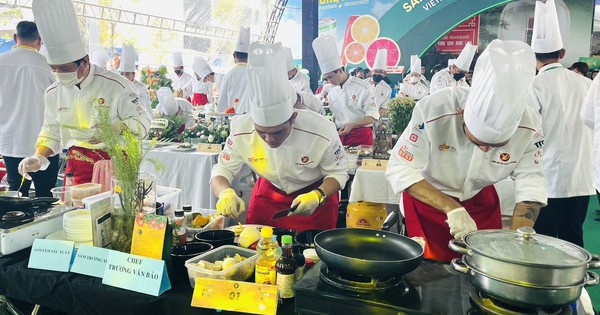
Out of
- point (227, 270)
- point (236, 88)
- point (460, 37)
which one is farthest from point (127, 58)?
point (460, 37)

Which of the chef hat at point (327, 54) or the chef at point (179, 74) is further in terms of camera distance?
the chef at point (179, 74)

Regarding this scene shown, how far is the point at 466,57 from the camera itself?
7.69 metres

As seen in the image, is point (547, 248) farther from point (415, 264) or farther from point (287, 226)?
point (287, 226)

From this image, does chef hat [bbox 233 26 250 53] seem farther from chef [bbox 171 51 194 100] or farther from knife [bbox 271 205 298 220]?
knife [bbox 271 205 298 220]

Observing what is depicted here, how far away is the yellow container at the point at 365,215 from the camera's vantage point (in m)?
3.05

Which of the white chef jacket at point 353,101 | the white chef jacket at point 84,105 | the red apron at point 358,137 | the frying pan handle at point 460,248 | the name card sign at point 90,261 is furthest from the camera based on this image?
the white chef jacket at point 353,101

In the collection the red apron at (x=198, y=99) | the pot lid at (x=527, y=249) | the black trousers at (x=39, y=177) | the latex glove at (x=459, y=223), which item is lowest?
the black trousers at (x=39, y=177)

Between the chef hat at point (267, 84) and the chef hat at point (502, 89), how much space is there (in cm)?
73

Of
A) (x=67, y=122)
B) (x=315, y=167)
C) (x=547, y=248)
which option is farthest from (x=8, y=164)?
(x=547, y=248)

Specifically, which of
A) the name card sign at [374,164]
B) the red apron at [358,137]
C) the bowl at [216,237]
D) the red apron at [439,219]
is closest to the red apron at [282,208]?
the red apron at [439,219]

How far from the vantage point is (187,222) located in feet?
5.60

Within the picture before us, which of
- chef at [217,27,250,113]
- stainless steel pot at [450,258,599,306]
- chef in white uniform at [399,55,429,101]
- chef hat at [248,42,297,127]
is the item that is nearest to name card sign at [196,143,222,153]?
chef at [217,27,250,113]

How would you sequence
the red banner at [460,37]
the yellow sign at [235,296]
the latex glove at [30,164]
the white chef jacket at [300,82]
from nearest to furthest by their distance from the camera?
the yellow sign at [235,296]
the latex glove at [30,164]
the white chef jacket at [300,82]
the red banner at [460,37]

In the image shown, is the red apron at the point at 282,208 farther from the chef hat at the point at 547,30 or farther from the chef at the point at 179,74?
the chef at the point at 179,74
